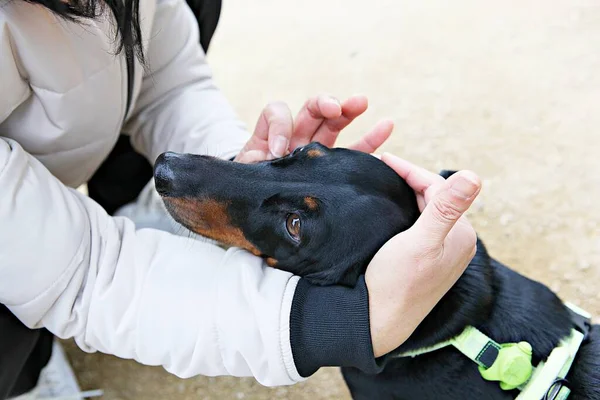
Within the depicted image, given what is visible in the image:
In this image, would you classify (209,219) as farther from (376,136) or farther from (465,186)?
(465,186)

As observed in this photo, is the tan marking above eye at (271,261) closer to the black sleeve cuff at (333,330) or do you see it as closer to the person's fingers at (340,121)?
the black sleeve cuff at (333,330)

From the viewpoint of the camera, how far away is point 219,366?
4.35 ft

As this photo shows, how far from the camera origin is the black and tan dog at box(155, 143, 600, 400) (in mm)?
1319

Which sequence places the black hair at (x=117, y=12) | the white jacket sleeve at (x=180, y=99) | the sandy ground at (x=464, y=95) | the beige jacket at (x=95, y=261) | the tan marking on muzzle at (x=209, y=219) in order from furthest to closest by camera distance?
the sandy ground at (x=464, y=95)
the white jacket sleeve at (x=180, y=99)
the tan marking on muzzle at (x=209, y=219)
the beige jacket at (x=95, y=261)
the black hair at (x=117, y=12)

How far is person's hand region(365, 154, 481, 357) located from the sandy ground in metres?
0.85

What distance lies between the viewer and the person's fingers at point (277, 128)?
1574 mm

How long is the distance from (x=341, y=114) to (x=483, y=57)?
183cm

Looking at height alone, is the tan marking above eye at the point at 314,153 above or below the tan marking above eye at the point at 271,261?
above

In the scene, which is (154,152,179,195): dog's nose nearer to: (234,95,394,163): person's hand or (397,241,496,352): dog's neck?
(234,95,394,163): person's hand

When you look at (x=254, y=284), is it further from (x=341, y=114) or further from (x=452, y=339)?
(x=341, y=114)

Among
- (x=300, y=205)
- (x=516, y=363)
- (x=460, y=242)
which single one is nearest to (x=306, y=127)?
(x=300, y=205)

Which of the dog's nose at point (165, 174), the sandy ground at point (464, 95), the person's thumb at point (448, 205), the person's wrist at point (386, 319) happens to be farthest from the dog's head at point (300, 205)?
the sandy ground at point (464, 95)

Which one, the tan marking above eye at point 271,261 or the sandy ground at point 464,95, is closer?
the tan marking above eye at point 271,261

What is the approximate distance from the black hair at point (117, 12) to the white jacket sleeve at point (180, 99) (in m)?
0.43
